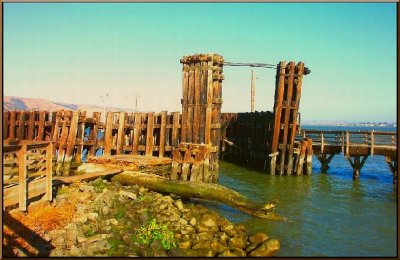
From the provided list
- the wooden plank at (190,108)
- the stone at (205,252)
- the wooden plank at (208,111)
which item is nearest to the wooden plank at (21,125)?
the wooden plank at (190,108)

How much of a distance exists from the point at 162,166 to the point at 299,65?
11.0 m

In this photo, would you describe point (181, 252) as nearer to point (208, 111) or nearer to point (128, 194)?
point (128, 194)

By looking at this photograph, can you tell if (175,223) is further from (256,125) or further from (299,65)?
(256,125)

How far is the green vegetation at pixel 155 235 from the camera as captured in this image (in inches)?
342

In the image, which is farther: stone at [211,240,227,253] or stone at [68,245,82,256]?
stone at [211,240,227,253]

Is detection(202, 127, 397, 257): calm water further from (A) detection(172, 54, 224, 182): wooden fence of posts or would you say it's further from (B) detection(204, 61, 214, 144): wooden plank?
(B) detection(204, 61, 214, 144): wooden plank

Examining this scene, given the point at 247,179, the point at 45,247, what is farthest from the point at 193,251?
the point at 247,179

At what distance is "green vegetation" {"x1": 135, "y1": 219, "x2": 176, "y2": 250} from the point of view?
868cm

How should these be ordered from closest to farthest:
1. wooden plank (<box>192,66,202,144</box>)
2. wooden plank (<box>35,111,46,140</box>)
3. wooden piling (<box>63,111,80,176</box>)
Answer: wooden plank (<box>192,66,202,144</box>)
wooden piling (<box>63,111,80,176</box>)
wooden plank (<box>35,111,46,140</box>)

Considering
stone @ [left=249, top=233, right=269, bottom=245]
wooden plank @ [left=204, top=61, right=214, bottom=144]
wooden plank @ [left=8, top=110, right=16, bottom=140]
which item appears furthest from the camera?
wooden plank @ [left=8, top=110, right=16, bottom=140]

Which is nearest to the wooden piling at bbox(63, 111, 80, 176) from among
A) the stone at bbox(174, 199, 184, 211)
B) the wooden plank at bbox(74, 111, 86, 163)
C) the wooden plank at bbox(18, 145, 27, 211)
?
the wooden plank at bbox(74, 111, 86, 163)

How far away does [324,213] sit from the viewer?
13914mm

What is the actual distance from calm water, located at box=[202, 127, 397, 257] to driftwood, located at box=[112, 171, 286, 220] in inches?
15.8

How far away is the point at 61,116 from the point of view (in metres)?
19.5
